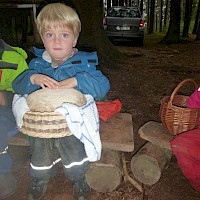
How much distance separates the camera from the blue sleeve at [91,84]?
2555mm

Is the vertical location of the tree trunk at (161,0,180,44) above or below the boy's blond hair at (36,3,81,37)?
below

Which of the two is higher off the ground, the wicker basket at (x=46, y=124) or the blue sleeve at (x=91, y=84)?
the blue sleeve at (x=91, y=84)

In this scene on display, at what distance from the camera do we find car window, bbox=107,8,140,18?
1427 cm

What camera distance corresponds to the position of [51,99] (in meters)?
2.25

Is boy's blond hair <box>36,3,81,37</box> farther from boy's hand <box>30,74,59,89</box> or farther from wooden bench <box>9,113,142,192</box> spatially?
wooden bench <box>9,113,142,192</box>

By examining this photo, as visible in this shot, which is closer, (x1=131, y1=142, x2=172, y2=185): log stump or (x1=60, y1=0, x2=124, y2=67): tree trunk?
(x1=131, y1=142, x2=172, y2=185): log stump

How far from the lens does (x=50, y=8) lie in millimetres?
2525

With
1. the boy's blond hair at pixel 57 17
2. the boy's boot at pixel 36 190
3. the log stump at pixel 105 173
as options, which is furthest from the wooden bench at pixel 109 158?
the boy's blond hair at pixel 57 17

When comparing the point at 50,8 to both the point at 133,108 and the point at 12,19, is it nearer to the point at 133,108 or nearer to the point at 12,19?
the point at 133,108

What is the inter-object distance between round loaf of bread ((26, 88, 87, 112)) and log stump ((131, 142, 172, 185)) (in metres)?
0.86

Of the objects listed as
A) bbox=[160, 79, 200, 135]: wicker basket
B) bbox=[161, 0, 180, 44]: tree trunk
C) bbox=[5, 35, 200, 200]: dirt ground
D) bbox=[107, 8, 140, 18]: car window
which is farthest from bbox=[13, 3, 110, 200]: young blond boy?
bbox=[161, 0, 180, 44]: tree trunk

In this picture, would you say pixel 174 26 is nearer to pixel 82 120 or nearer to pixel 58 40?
pixel 58 40

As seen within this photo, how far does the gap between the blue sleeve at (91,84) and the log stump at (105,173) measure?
0.61m

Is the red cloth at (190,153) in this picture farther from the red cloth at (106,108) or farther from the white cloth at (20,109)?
the white cloth at (20,109)
